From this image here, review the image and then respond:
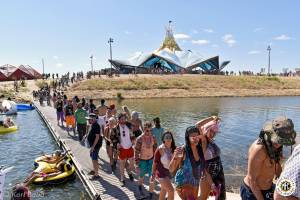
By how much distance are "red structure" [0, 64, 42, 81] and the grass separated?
94.7 feet

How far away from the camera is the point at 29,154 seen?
1670 cm

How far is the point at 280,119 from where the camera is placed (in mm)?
3914

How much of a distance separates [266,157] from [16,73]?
86.9 m

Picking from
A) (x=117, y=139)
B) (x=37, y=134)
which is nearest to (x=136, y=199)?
(x=117, y=139)

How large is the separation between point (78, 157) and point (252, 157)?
34.1 feet

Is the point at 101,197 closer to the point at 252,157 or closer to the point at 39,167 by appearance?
the point at 39,167

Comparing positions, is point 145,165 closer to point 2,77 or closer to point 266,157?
point 266,157

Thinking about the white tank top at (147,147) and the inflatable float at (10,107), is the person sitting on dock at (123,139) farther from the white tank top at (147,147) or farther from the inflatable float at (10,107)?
the inflatable float at (10,107)

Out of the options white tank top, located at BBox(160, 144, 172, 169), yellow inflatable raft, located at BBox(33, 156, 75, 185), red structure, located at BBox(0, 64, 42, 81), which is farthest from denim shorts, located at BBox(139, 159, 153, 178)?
red structure, located at BBox(0, 64, 42, 81)

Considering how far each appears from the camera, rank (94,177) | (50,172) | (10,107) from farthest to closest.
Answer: (10,107) → (50,172) → (94,177)

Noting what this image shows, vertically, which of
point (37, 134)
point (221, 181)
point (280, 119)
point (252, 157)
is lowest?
point (37, 134)

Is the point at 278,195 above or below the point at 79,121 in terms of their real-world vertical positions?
above

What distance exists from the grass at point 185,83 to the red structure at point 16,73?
28.9 metres

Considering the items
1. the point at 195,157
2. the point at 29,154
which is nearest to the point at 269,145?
the point at 195,157
